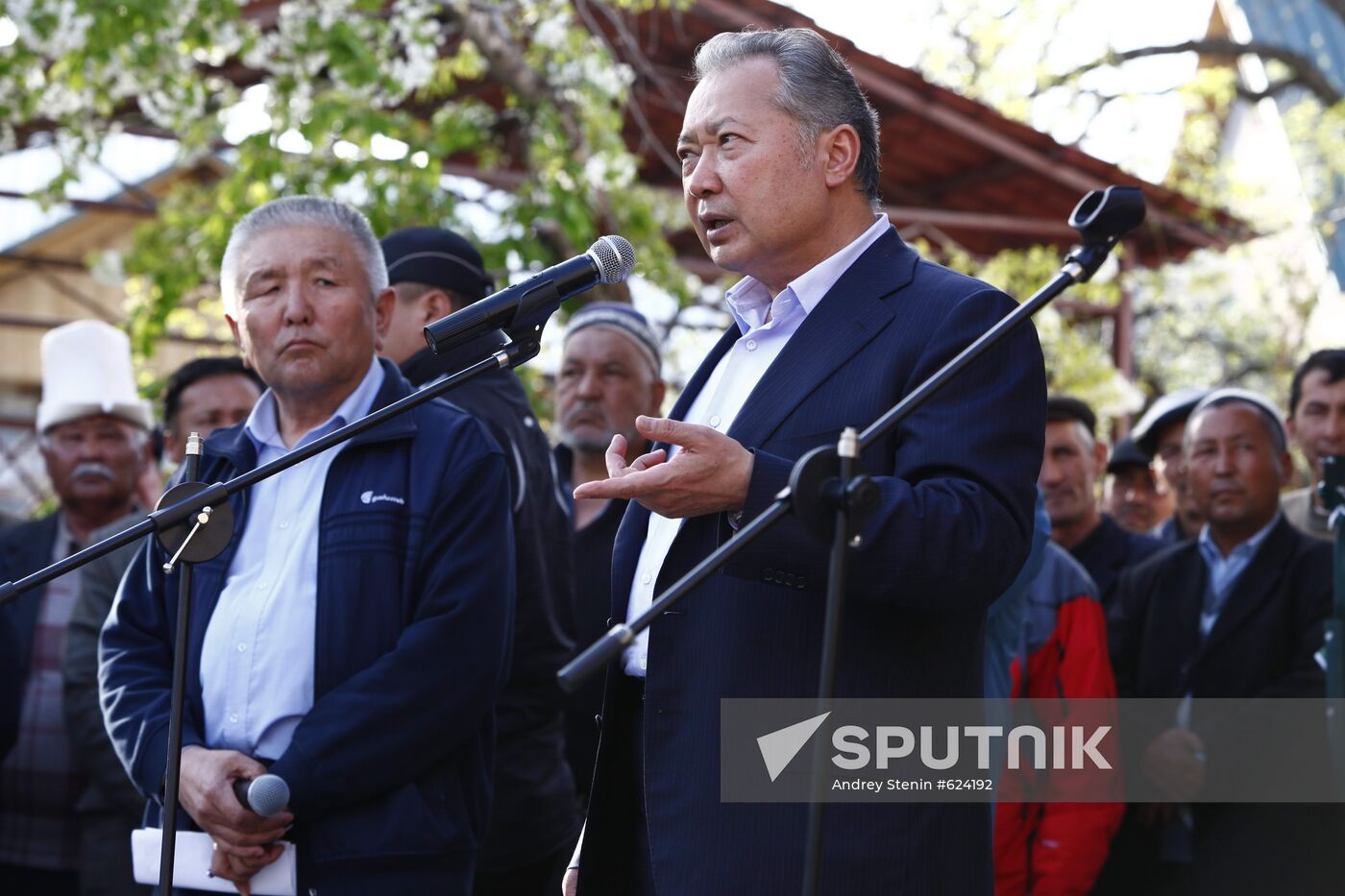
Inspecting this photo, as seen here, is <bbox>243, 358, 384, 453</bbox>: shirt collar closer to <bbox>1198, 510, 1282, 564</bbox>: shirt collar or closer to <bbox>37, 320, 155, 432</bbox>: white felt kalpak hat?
<bbox>37, 320, 155, 432</bbox>: white felt kalpak hat

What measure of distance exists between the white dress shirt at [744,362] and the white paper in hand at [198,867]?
32.3 inches

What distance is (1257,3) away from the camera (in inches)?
1013

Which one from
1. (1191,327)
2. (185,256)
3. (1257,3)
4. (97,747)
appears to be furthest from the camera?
(1257,3)

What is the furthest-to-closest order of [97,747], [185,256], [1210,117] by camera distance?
[1210,117] < [185,256] < [97,747]

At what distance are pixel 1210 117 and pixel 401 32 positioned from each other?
14.8 m

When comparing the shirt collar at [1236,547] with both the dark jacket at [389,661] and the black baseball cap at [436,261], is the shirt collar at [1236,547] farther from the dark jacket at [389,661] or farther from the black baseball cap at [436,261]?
the dark jacket at [389,661]

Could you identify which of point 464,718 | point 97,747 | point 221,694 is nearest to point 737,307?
point 464,718

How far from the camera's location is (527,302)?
2.58 m

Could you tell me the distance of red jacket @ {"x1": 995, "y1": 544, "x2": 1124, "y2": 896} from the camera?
163 inches

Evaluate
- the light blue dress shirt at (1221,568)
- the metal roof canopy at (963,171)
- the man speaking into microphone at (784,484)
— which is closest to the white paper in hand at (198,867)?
the man speaking into microphone at (784,484)

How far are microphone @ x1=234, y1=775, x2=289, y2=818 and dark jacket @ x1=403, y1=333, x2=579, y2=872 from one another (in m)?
1.10

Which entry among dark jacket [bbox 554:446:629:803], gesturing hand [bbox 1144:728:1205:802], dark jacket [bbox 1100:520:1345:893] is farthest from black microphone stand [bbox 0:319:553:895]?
dark jacket [bbox 1100:520:1345:893]

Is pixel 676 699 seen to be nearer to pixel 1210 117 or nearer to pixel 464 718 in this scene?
pixel 464 718

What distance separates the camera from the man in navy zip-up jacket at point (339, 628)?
2.90 meters
